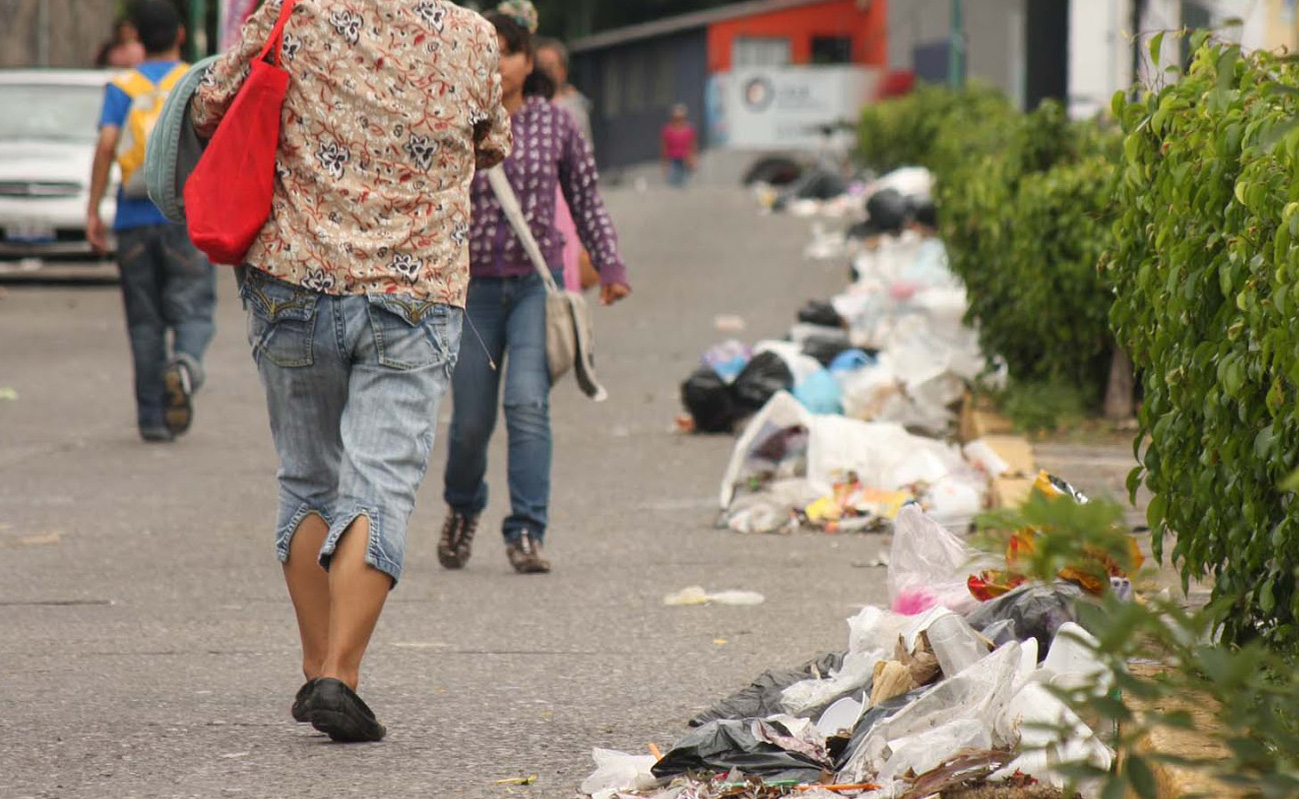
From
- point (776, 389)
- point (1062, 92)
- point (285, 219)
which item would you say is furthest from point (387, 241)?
point (1062, 92)

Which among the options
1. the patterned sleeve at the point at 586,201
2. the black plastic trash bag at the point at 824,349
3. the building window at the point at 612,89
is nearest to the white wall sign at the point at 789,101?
the building window at the point at 612,89

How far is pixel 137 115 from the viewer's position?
32.9ft

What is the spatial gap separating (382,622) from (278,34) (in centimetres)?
213

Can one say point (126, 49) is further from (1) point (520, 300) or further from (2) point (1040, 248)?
(1) point (520, 300)

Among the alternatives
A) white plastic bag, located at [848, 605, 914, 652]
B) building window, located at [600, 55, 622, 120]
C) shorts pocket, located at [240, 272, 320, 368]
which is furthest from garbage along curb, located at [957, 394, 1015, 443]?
building window, located at [600, 55, 622, 120]

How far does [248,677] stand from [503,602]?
1293 millimetres

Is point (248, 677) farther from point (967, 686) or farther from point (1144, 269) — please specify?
point (1144, 269)

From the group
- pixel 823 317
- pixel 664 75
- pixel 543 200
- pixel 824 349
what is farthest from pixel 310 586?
pixel 664 75

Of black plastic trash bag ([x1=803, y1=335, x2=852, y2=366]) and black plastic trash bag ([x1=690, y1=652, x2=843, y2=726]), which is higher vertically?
black plastic trash bag ([x1=690, y1=652, x2=843, y2=726])

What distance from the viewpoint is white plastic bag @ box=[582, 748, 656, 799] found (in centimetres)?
414

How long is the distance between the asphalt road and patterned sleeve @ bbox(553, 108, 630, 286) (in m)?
1.04

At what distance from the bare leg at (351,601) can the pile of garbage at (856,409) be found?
10.2ft

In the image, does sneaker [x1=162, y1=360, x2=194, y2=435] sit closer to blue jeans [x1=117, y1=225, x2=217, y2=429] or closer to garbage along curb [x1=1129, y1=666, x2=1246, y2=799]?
blue jeans [x1=117, y1=225, x2=217, y2=429]

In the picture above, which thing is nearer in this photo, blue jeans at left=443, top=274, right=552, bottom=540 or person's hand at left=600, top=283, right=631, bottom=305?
blue jeans at left=443, top=274, right=552, bottom=540
